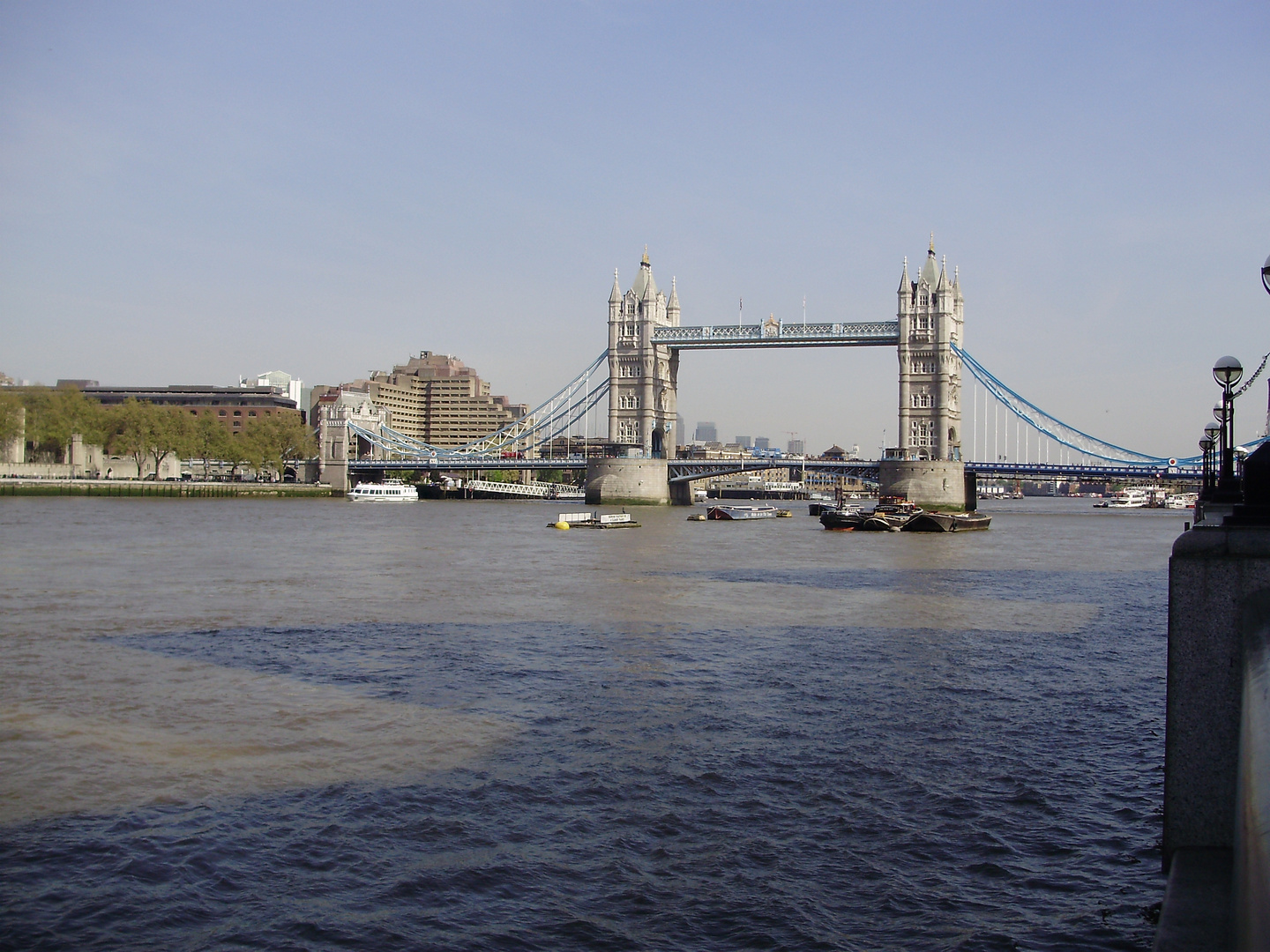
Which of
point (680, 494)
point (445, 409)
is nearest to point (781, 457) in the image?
point (680, 494)

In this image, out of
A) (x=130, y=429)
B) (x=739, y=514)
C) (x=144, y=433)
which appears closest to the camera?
(x=739, y=514)

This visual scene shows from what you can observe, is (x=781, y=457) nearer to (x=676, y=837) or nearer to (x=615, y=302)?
(x=615, y=302)

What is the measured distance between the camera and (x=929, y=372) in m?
90.6

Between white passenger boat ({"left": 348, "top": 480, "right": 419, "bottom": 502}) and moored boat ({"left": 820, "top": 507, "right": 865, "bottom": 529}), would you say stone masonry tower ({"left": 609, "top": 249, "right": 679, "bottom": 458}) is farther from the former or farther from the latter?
moored boat ({"left": 820, "top": 507, "right": 865, "bottom": 529})

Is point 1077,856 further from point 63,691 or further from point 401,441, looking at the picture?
point 401,441

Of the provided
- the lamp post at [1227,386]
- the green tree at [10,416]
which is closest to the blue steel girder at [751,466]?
the green tree at [10,416]

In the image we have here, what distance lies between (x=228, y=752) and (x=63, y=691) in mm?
3665

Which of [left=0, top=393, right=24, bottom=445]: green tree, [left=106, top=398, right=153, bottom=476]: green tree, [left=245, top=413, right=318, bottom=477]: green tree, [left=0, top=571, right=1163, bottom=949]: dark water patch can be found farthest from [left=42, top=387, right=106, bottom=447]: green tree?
[left=0, top=571, right=1163, bottom=949]: dark water patch

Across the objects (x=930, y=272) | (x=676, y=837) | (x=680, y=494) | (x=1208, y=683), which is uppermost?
(x=930, y=272)

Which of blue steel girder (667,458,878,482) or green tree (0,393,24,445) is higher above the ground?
green tree (0,393,24,445)

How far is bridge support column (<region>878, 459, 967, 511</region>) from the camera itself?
79.9m

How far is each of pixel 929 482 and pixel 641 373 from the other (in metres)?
29.6

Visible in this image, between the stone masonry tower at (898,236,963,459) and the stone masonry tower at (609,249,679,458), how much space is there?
20.8 metres

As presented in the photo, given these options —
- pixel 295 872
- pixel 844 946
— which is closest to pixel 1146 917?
pixel 844 946
